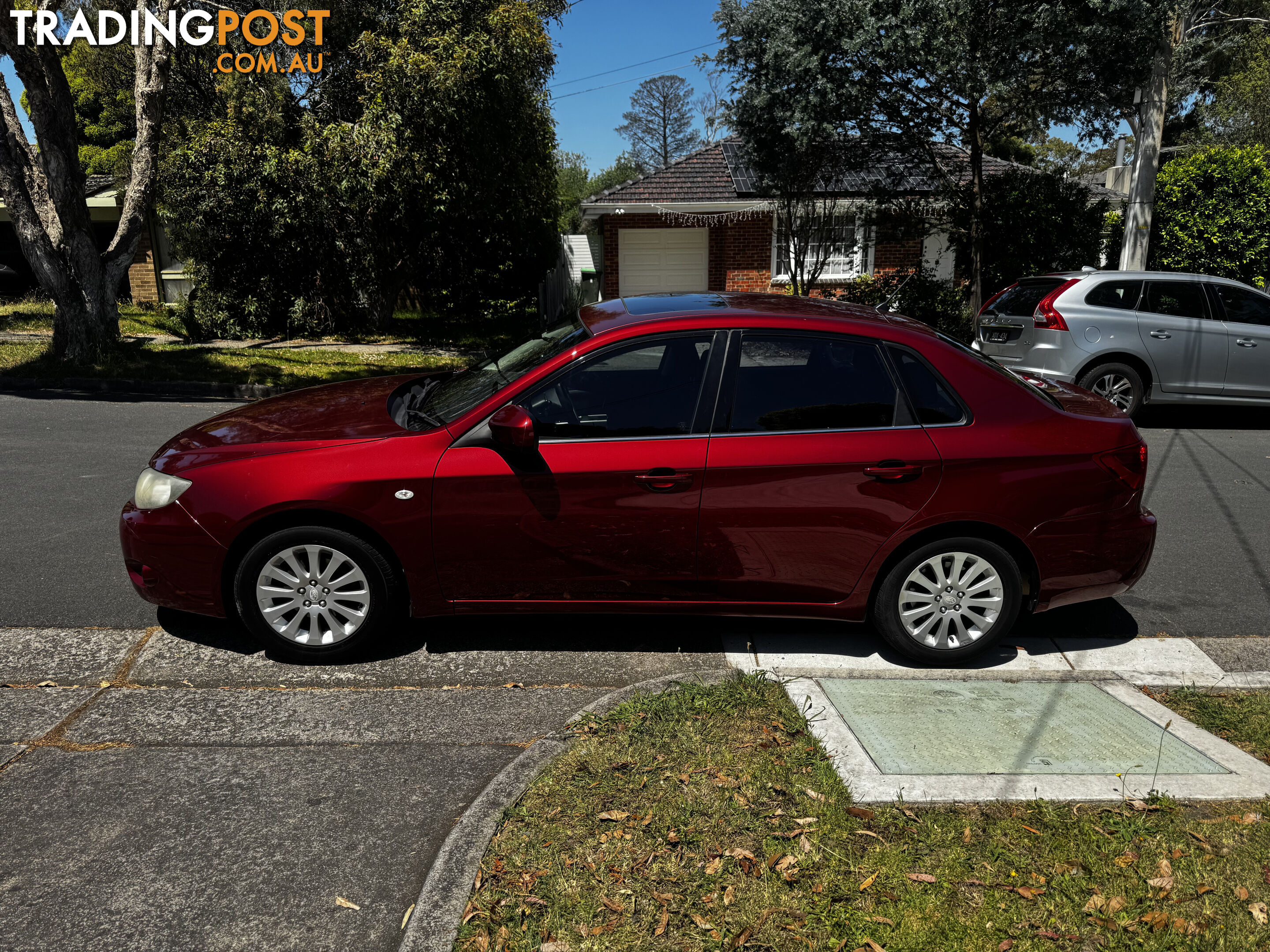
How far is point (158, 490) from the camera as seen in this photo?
4422 mm

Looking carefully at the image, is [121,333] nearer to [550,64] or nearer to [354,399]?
[550,64]

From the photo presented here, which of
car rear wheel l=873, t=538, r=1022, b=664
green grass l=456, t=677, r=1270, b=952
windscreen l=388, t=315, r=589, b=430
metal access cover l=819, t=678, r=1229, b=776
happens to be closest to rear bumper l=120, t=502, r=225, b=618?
windscreen l=388, t=315, r=589, b=430

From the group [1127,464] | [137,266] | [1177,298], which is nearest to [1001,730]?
[1127,464]

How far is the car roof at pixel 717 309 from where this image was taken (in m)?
4.64

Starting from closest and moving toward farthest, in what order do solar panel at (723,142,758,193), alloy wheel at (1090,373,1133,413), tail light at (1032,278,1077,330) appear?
tail light at (1032,278,1077,330) < alloy wheel at (1090,373,1133,413) < solar panel at (723,142,758,193)

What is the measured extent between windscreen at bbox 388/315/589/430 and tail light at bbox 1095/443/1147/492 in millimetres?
2609

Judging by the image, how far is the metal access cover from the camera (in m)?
3.73

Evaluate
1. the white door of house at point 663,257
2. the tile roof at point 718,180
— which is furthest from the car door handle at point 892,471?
the white door of house at point 663,257

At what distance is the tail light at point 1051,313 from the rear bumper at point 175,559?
8.79m

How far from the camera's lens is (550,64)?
17.5 metres

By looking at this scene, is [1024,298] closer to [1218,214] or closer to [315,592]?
[1218,214]

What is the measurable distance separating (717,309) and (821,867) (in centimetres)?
267

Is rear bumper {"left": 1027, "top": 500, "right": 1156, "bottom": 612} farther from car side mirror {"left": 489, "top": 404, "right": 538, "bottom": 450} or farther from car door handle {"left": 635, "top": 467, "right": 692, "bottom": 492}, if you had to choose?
car side mirror {"left": 489, "top": 404, "right": 538, "bottom": 450}

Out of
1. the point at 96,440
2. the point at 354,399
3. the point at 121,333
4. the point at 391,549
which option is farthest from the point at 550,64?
the point at 391,549
